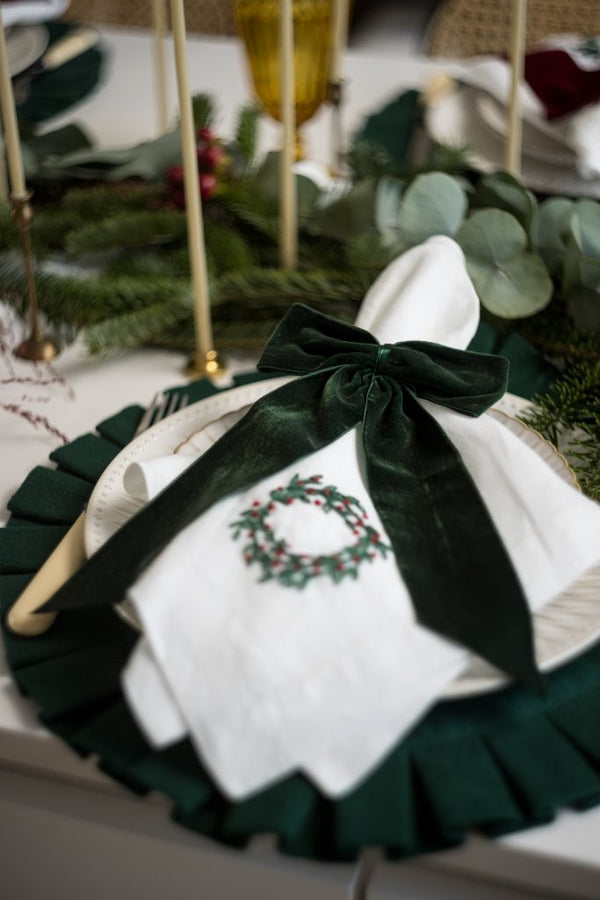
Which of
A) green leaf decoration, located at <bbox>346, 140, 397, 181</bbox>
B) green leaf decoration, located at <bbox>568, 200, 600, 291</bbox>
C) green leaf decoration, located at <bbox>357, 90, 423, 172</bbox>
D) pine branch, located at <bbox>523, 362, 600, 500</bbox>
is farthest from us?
green leaf decoration, located at <bbox>357, 90, 423, 172</bbox>

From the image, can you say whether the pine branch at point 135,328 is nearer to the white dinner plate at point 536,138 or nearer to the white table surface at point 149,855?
the white table surface at point 149,855

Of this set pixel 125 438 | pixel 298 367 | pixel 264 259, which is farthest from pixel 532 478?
pixel 264 259

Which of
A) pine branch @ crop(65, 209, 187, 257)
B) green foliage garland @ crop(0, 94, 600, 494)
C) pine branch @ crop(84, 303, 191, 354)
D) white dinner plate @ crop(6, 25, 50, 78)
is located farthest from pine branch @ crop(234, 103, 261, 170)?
white dinner plate @ crop(6, 25, 50, 78)

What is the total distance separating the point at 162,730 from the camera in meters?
0.37

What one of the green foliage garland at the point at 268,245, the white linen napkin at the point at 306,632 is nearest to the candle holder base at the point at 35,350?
the green foliage garland at the point at 268,245

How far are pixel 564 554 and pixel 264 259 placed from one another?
0.47m

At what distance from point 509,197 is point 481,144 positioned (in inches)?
8.9

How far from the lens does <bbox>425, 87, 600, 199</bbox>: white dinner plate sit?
83cm

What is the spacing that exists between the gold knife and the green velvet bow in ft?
0.11

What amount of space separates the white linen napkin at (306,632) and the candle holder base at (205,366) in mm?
263

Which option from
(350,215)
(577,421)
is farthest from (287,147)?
(577,421)

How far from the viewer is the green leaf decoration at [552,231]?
68 centimetres

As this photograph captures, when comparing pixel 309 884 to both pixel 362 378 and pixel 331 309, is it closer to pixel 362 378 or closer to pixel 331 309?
pixel 362 378

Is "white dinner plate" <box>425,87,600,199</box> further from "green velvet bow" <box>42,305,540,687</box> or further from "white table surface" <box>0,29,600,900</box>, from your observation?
"white table surface" <box>0,29,600,900</box>
